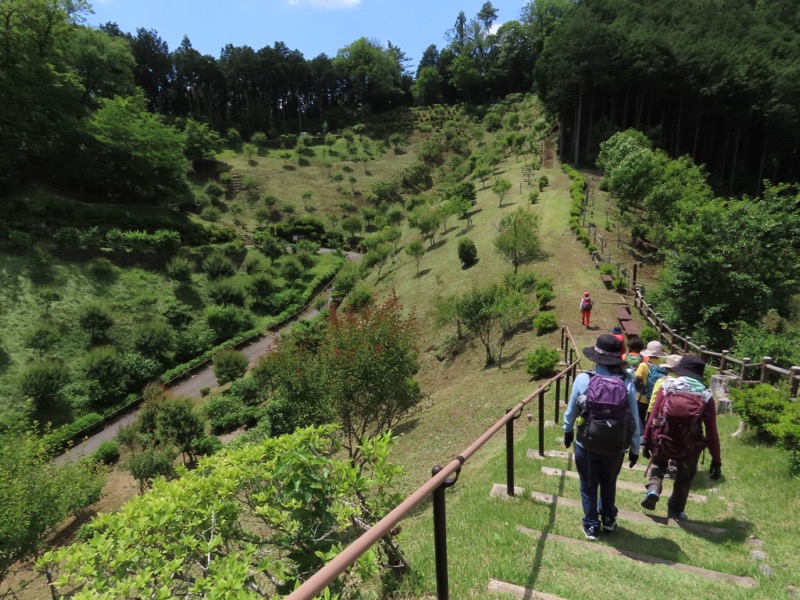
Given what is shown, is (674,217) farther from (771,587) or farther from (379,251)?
(771,587)

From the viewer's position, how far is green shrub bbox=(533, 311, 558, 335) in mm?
17953

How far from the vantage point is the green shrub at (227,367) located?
2536 centimetres

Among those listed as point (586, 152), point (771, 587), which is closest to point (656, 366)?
point (771, 587)

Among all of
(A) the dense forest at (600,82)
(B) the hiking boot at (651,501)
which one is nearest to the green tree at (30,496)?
(B) the hiking boot at (651,501)

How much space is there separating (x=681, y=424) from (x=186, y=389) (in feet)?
87.7

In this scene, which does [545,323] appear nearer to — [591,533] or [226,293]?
[591,533]

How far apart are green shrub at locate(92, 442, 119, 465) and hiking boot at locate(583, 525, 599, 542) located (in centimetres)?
2082

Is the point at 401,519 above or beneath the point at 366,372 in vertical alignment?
above

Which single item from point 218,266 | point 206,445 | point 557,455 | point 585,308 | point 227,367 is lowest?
point 206,445

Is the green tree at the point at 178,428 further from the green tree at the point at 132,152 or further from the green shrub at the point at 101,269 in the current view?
the green tree at the point at 132,152

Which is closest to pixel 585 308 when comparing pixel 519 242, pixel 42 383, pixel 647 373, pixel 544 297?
pixel 544 297

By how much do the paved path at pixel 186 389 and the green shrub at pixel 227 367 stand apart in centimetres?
120

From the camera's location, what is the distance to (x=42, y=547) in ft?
45.6

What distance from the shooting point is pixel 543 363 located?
14219 mm
